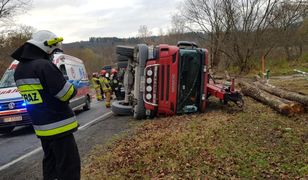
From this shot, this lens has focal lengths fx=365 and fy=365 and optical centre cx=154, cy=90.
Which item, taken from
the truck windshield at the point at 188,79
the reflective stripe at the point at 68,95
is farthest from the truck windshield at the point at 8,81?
the reflective stripe at the point at 68,95

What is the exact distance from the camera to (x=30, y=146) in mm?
8789

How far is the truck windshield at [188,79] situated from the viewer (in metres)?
10.2

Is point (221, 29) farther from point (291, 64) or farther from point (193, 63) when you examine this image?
point (193, 63)

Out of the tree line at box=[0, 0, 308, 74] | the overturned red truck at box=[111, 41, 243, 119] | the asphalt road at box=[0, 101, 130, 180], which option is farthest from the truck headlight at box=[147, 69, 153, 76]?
the tree line at box=[0, 0, 308, 74]

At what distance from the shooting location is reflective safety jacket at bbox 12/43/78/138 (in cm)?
407

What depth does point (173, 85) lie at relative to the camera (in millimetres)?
10125

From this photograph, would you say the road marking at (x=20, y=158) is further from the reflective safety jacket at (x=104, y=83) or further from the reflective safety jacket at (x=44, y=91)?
the reflective safety jacket at (x=104, y=83)

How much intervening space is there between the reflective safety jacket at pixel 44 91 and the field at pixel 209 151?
64.6 inches

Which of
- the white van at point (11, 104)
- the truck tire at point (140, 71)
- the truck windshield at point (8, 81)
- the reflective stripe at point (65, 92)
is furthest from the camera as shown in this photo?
the truck windshield at point (8, 81)

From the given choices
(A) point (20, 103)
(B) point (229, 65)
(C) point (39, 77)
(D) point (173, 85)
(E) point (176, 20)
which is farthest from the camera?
(E) point (176, 20)

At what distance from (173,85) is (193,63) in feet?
2.81

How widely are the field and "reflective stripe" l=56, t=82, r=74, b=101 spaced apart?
1898mm

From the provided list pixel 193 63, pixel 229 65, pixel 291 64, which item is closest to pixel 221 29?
pixel 229 65

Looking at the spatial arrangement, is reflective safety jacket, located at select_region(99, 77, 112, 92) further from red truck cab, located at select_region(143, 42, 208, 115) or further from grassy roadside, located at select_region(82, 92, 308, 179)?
grassy roadside, located at select_region(82, 92, 308, 179)
